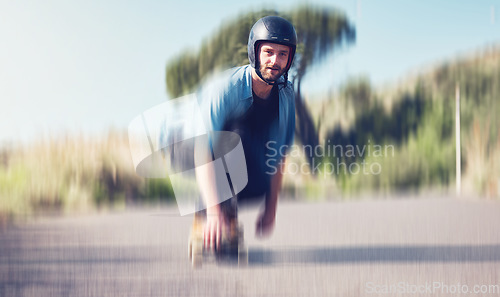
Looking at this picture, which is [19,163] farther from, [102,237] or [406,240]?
[406,240]

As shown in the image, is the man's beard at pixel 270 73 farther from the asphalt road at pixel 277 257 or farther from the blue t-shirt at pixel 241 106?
the asphalt road at pixel 277 257

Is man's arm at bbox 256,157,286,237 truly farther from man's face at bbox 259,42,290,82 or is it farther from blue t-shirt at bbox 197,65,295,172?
man's face at bbox 259,42,290,82

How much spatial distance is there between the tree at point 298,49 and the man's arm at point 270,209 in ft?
16.3

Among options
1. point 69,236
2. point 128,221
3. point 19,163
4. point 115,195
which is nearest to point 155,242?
point 69,236

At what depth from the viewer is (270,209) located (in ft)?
12.2

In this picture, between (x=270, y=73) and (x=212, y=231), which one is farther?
(x=270, y=73)

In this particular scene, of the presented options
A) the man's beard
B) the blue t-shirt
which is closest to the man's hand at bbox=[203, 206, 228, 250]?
the blue t-shirt

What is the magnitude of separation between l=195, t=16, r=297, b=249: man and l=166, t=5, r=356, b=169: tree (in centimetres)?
499

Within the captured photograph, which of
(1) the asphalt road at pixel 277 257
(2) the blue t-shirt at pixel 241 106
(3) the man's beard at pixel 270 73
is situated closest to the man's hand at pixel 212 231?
(1) the asphalt road at pixel 277 257

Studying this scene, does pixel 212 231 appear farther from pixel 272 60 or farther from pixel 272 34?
pixel 272 34

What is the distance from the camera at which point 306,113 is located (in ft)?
29.7

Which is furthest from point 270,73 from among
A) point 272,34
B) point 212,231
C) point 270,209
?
point 212,231

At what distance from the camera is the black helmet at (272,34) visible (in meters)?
3.40

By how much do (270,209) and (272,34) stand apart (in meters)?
Result: 1.16
